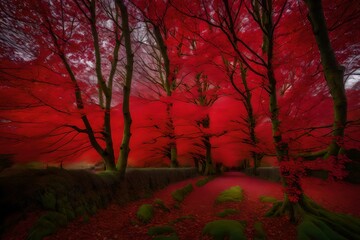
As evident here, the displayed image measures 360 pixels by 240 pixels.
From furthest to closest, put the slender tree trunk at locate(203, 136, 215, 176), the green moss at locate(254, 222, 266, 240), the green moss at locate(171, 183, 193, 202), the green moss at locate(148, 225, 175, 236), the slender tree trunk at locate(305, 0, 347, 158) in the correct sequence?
the slender tree trunk at locate(203, 136, 215, 176), the green moss at locate(171, 183, 193, 202), the green moss at locate(148, 225, 175, 236), the green moss at locate(254, 222, 266, 240), the slender tree trunk at locate(305, 0, 347, 158)

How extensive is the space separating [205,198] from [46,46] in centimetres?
957

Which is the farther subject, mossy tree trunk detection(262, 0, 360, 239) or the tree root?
mossy tree trunk detection(262, 0, 360, 239)

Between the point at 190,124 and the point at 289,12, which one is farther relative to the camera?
the point at 190,124

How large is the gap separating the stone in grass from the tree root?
1229 millimetres

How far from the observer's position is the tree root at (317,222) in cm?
422

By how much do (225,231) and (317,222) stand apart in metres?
2.17

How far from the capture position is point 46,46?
777 cm

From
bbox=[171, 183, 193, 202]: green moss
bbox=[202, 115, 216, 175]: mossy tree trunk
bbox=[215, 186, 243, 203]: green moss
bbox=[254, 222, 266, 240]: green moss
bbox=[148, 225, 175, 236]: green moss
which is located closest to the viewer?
bbox=[254, 222, 266, 240]: green moss

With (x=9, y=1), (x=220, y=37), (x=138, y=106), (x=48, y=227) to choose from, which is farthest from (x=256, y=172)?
(x=9, y=1)

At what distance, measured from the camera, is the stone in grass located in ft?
14.2

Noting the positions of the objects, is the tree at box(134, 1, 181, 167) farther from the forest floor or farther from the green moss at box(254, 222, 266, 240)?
the green moss at box(254, 222, 266, 240)

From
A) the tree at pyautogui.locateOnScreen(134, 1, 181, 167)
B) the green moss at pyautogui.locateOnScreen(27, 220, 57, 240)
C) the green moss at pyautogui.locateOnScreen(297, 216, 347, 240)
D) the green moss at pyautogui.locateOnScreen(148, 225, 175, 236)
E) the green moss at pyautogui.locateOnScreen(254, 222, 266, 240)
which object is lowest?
the green moss at pyautogui.locateOnScreen(254, 222, 266, 240)

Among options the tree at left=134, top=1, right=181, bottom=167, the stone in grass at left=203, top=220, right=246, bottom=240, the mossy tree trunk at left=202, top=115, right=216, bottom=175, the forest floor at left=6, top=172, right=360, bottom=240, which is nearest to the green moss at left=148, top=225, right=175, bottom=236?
the forest floor at left=6, top=172, right=360, bottom=240

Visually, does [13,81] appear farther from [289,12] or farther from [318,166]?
[289,12]
